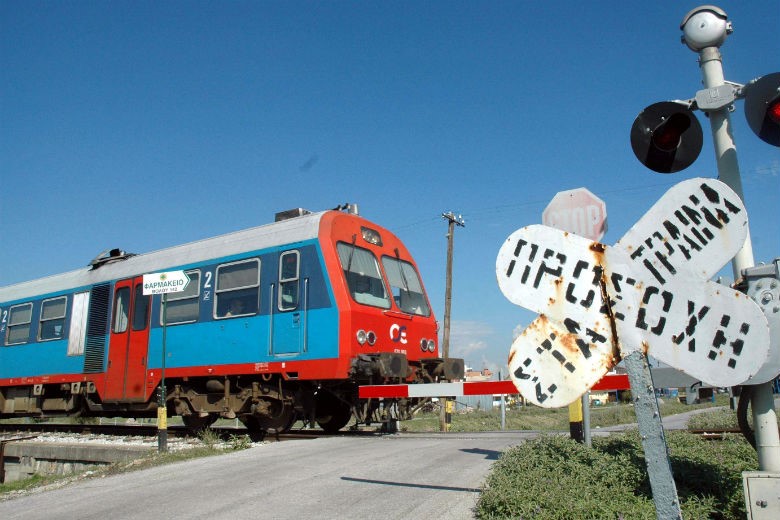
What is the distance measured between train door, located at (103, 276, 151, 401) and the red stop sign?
9.25 metres

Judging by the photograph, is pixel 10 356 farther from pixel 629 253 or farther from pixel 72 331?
pixel 629 253

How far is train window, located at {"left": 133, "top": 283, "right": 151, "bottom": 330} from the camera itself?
12320 millimetres

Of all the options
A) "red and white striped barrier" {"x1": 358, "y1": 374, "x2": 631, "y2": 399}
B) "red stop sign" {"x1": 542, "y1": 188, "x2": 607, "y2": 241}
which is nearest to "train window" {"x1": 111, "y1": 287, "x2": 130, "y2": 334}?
"red and white striped barrier" {"x1": 358, "y1": 374, "x2": 631, "y2": 399}

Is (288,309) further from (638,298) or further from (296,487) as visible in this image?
(638,298)

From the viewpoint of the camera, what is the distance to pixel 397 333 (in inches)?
427

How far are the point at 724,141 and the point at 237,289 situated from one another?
8.31m

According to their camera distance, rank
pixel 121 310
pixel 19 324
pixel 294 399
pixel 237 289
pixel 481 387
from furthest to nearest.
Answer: pixel 19 324
pixel 121 310
pixel 237 289
pixel 294 399
pixel 481 387

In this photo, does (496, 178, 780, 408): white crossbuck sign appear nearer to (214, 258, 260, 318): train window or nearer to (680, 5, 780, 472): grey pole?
(680, 5, 780, 472): grey pole

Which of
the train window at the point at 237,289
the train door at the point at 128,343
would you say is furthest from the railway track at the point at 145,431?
the train window at the point at 237,289

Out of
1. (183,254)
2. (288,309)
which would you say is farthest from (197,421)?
(288,309)

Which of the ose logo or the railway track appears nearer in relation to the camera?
the ose logo

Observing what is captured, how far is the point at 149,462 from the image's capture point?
8.36 m

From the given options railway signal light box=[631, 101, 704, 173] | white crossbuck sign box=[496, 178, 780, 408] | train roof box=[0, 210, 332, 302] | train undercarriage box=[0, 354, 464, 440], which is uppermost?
train roof box=[0, 210, 332, 302]

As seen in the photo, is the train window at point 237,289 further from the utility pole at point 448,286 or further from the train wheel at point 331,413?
the utility pole at point 448,286
